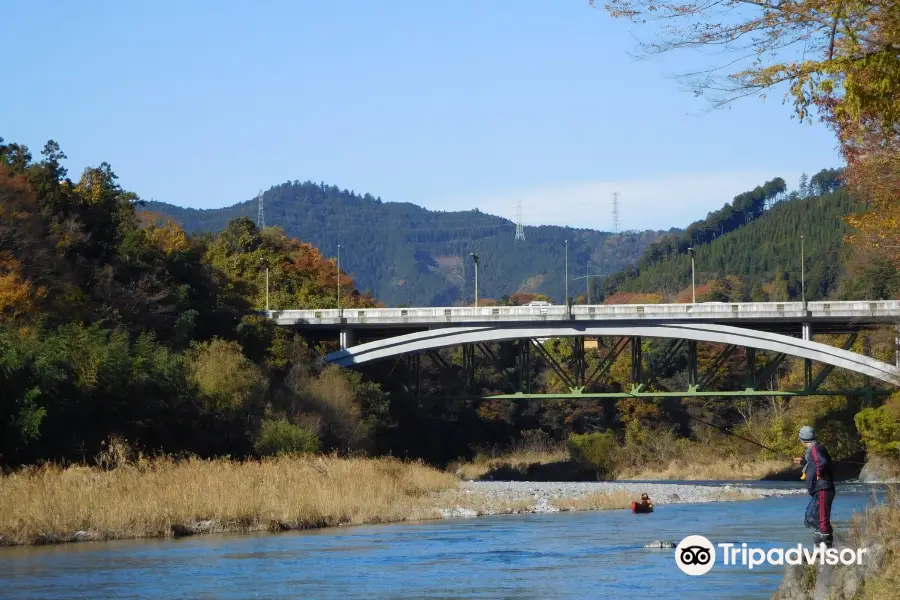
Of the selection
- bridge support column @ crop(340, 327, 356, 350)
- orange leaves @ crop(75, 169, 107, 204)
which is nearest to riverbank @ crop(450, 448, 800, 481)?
bridge support column @ crop(340, 327, 356, 350)

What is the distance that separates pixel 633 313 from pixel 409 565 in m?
39.7

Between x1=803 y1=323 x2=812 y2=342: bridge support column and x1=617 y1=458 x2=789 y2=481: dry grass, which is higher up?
x1=803 y1=323 x2=812 y2=342: bridge support column

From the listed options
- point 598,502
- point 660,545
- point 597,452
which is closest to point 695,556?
point 660,545

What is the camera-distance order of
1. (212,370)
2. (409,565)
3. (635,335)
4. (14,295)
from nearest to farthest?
(409,565) < (14,295) < (212,370) < (635,335)

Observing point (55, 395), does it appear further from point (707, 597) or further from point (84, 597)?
point (707, 597)

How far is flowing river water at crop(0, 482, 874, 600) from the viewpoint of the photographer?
18.0 meters

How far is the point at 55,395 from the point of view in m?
36.6

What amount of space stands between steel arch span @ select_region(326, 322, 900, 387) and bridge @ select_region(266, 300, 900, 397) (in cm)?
4

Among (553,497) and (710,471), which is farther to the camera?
(710,471)

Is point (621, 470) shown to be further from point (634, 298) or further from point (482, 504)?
point (634, 298)

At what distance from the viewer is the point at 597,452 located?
7394 centimetres

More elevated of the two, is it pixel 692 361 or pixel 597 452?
pixel 692 361

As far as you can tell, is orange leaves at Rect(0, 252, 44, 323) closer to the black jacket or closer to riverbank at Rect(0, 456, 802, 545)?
riverbank at Rect(0, 456, 802, 545)

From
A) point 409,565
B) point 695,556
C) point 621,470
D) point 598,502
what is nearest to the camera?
point 695,556
